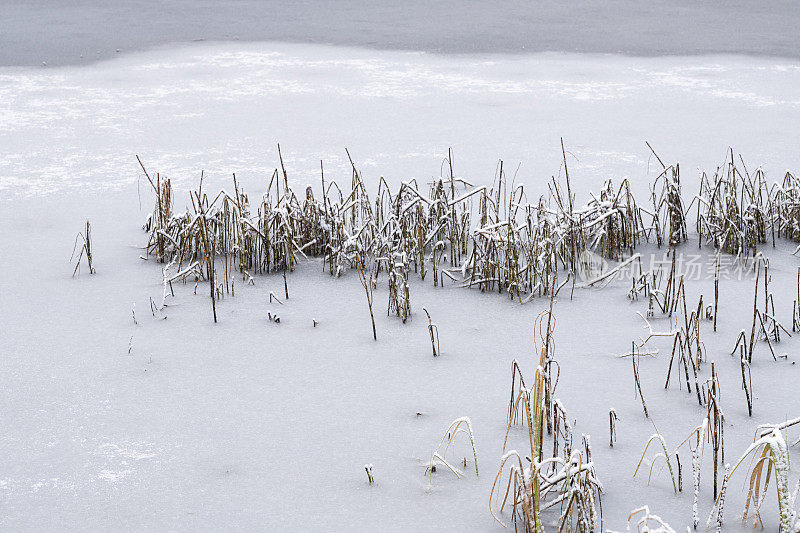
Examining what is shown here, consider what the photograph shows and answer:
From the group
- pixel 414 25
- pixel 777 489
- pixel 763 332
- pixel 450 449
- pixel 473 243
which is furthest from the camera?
pixel 414 25

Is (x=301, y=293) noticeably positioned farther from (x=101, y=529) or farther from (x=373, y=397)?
(x=101, y=529)

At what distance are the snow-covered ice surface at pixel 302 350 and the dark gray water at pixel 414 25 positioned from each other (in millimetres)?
1751

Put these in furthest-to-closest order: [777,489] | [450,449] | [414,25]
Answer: [414,25] → [450,449] → [777,489]

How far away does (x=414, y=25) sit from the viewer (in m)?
7.33

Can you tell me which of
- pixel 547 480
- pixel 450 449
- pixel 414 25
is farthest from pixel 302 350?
pixel 414 25

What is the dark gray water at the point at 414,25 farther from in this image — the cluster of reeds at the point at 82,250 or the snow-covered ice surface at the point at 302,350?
the cluster of reeds at the point at 82,250

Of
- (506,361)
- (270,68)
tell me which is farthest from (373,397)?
(270,68)

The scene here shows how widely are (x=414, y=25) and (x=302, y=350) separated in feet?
17.6

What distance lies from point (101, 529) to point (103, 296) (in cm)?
117

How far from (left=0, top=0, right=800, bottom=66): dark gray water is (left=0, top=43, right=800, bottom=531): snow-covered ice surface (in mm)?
1751

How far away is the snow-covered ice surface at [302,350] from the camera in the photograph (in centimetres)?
179

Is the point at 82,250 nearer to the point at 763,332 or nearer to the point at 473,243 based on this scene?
the point at 473,243

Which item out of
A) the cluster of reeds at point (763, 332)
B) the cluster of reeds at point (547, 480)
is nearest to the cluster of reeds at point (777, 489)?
the cluster of reeds at point (547, 480)

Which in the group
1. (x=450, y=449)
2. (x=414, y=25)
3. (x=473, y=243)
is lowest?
(x=450, y=449)
